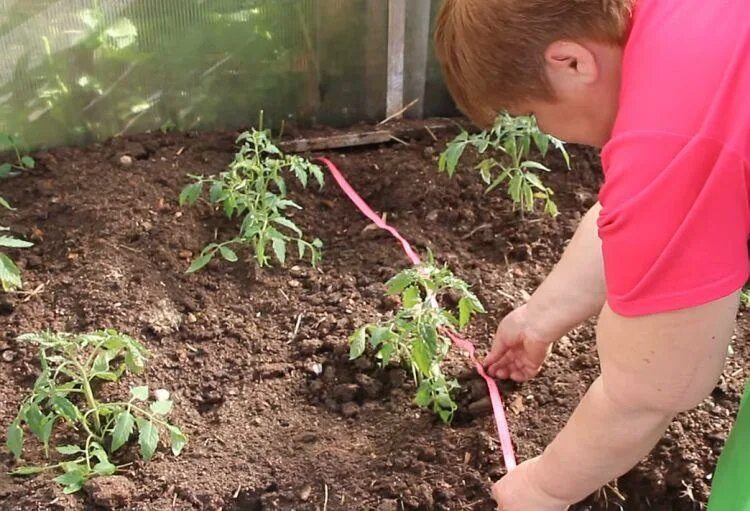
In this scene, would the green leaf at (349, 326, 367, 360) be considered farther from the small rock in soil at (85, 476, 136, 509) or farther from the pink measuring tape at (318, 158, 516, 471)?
the small rock in soil at (85, 476, 136, 509)

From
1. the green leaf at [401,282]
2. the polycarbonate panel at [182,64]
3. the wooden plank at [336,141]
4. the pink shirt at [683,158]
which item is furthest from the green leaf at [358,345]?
the polycarbonate panel at [182,64]

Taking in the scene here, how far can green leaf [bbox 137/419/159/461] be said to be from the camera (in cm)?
168

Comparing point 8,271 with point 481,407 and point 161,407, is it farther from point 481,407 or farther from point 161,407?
point 481,407

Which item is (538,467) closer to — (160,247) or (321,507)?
(321,507)

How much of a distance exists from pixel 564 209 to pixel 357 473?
1.06 meters

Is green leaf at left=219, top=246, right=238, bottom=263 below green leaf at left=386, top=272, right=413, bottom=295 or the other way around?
below

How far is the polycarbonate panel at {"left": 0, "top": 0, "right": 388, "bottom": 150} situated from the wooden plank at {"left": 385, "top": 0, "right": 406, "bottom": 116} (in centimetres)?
3

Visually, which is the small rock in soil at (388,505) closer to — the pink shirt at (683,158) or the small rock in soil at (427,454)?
the small rock in soil at (427,454)

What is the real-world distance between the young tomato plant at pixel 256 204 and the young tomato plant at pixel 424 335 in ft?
1.19

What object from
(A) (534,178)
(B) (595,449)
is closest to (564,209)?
(A) (534,178)

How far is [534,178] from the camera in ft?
7.44

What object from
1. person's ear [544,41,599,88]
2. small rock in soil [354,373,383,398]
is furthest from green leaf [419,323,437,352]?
person's ear [544,41,599,88]

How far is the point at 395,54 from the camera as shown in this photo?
9.03 ft

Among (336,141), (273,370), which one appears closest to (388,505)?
(273,370)
